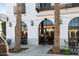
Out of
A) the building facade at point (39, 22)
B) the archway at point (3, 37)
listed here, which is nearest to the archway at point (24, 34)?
the building facade at point (39, 22)

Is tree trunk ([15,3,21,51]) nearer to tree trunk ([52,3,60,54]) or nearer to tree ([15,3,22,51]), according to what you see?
tree ([15,3,22,51])

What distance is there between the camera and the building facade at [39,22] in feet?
6.40

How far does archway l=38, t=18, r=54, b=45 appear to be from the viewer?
201 centimetres

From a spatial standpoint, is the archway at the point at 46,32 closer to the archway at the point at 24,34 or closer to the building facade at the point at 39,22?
the building facade at the point at 39,22

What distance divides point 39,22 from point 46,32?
190mm

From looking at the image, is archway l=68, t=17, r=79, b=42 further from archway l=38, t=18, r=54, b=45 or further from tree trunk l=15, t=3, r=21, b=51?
tree trunk l=15, t=3, r=21, b=51

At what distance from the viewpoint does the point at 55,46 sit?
2.00 metres

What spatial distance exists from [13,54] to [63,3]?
1.09 meters

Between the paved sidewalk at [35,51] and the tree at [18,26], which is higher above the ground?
the tree at [18,26]

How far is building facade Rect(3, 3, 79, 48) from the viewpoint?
1950 millimetres

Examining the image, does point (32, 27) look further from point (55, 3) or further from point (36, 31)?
point (55, 3)

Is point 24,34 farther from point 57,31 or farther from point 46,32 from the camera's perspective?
point 57,31

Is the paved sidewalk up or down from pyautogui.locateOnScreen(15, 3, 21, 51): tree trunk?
down

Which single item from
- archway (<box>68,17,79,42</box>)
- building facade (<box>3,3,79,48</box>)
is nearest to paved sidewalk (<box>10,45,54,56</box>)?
building facade (<box>3,3,79,48</box>)
